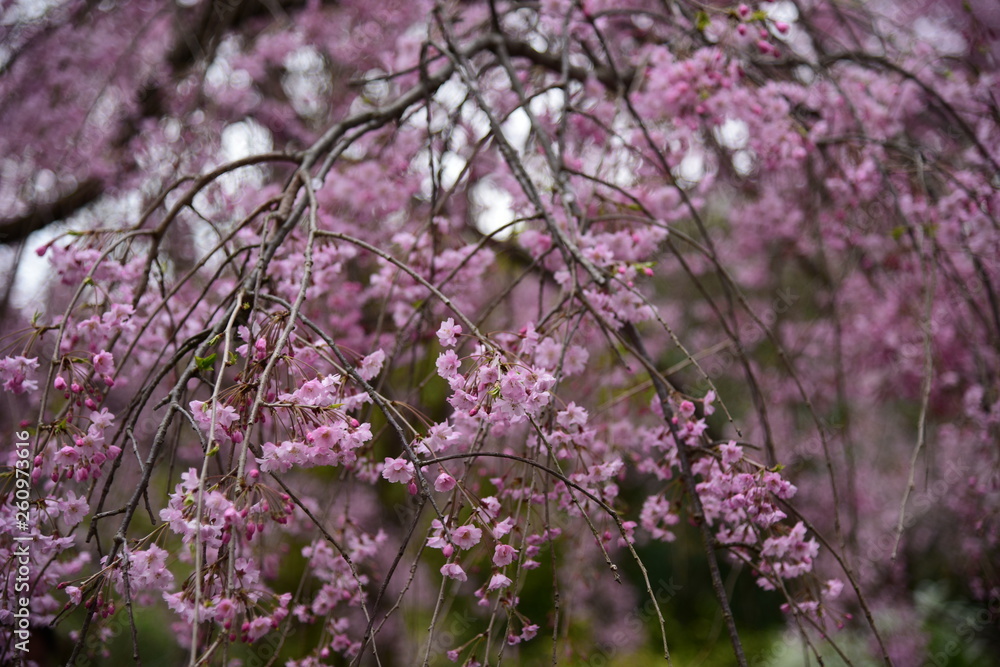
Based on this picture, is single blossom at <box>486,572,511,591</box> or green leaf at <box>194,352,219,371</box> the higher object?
green leaf at <box>194,352,219,371</box>

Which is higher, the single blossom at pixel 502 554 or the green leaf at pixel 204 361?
the green leaf at pixel 204 361

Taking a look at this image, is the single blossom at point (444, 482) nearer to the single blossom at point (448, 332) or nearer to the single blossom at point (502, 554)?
the single blossom at point (502, 554)

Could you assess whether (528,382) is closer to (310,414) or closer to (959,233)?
(310,414)

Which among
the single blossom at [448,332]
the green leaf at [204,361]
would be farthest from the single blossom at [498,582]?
the green leaf at [204,361]

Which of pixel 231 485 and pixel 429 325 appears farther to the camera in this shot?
pixel 429 325

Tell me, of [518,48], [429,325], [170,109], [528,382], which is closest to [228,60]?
[170,109]

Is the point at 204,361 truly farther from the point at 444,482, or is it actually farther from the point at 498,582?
the point at 498,582

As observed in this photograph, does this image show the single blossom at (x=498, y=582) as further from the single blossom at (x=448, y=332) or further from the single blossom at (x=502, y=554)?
the single blossom at (x=448, y=332)

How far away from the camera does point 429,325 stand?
194 centimetres

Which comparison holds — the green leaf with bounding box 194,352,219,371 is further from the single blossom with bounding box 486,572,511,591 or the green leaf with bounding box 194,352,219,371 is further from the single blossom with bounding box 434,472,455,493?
the single blossom with bounding box 486,572,511,591

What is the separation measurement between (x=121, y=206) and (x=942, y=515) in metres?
5.22

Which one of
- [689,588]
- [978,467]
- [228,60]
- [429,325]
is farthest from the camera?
[689,588]

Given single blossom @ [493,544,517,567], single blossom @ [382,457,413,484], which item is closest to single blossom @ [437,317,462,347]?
single blossom @ [382,457,413,484]

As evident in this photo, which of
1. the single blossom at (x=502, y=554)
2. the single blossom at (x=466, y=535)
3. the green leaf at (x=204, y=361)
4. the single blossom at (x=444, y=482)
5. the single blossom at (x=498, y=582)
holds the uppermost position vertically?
the green leaf at (x=204, y=361)
